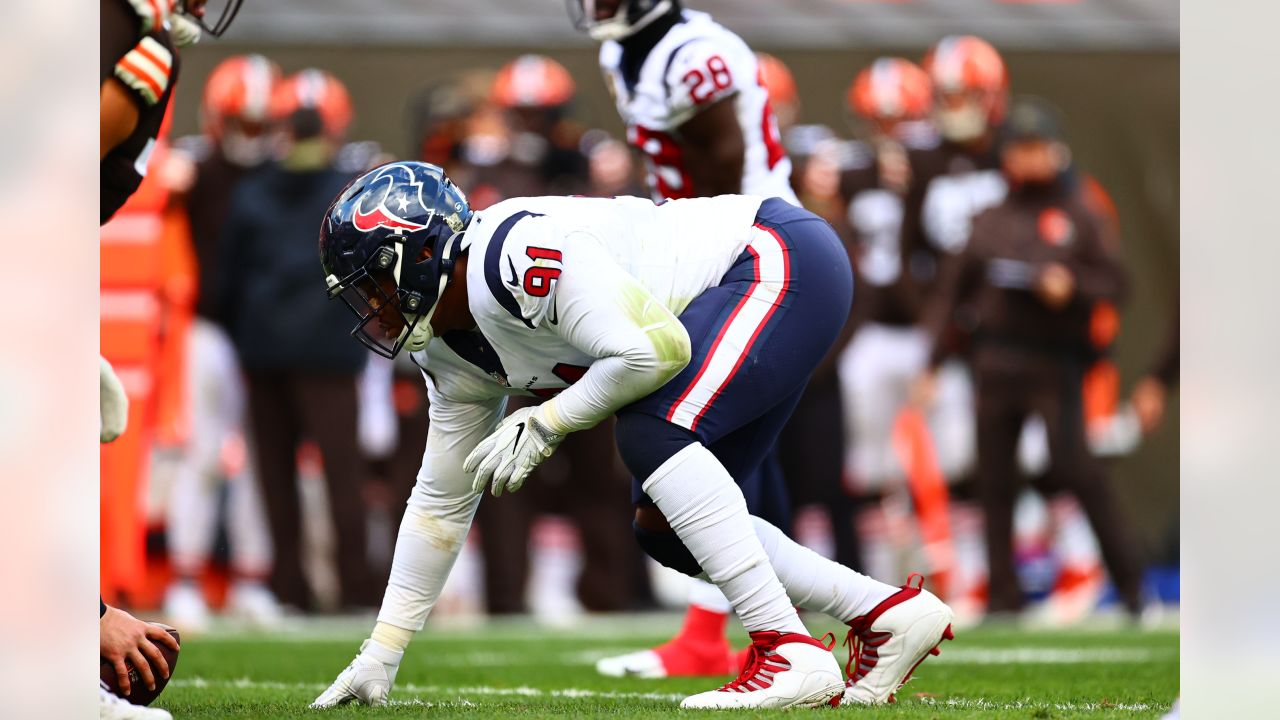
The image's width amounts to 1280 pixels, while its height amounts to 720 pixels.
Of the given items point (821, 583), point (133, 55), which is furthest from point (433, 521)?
point (133, 55)

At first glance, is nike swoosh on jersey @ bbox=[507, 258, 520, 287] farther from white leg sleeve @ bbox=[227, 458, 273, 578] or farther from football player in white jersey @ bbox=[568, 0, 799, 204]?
white leg sleeve @ bbox=[227, 458, 273, 578]

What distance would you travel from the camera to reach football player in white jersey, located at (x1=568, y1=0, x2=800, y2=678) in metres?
5.04

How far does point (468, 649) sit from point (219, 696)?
7.23ft

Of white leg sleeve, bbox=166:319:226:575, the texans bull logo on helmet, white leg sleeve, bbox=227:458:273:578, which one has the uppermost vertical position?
the texans bull logo on helmet

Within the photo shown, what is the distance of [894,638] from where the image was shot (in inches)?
148

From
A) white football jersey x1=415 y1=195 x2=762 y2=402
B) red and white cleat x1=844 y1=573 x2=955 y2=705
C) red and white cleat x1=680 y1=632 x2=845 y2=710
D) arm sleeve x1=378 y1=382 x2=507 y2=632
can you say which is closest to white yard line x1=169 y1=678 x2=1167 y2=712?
red and white cleat x1=844 y1=573 x2=955 y2=705

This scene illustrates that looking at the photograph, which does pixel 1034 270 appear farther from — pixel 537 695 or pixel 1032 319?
pixel 537 695

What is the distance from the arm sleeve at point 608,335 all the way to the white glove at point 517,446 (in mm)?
30

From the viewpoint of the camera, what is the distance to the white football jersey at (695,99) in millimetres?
5113

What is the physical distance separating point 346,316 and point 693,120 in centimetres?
303

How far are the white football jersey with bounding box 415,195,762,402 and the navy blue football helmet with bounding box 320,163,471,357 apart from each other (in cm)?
7
